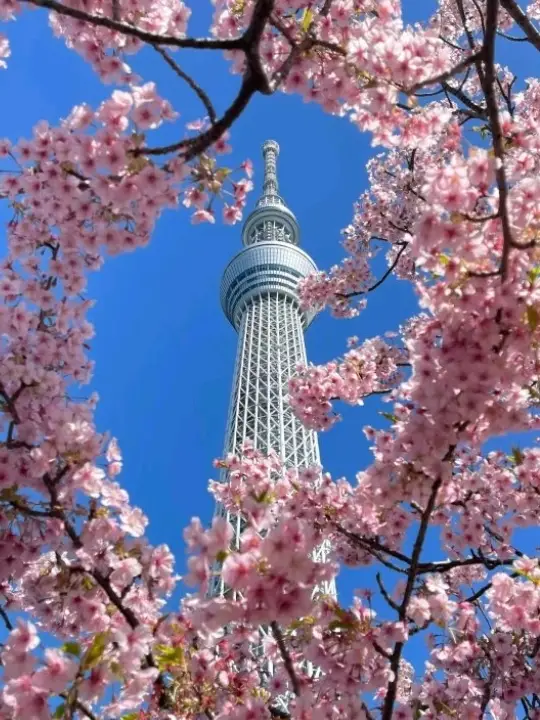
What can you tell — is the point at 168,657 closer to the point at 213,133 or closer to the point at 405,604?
the point at 405,604

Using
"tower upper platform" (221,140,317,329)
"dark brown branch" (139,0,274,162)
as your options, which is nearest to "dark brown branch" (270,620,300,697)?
"dark brown branch" (139,0,274,162)

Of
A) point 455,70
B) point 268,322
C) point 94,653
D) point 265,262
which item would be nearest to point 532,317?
point 455,70

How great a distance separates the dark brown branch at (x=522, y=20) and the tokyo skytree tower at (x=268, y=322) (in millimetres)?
30612

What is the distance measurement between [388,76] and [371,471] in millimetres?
1420

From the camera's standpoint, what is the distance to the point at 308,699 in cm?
218

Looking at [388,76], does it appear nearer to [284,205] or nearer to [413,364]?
[413,364]

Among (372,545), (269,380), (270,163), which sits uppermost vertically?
(270,163)

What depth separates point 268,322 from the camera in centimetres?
4153

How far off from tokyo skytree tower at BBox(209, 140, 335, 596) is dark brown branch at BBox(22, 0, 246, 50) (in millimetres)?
31572

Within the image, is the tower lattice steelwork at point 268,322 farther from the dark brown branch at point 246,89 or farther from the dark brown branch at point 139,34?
the dark brown branch at point 139,34

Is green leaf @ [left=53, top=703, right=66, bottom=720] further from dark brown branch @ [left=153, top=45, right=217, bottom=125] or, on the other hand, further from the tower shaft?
the tower shaft

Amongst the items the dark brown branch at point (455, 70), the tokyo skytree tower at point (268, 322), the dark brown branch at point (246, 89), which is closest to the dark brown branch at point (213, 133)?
the dark brown branch at point (246, 89)

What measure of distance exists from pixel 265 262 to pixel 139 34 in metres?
41.7

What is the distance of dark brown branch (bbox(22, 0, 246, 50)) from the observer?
1852mm
